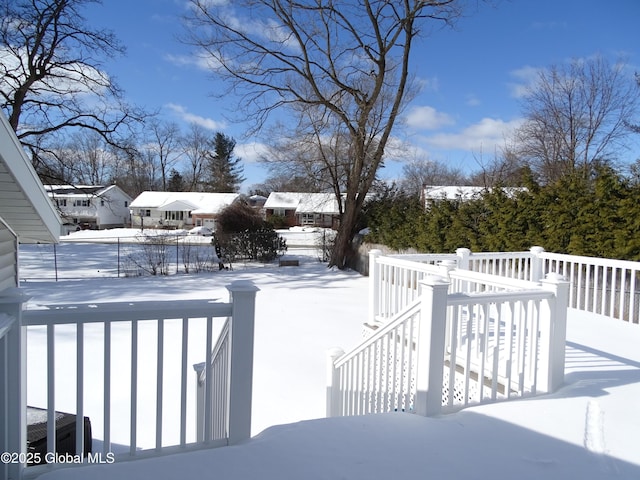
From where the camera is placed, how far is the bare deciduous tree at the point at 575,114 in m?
16.1

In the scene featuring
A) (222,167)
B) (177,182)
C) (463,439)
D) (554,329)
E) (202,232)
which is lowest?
(463,439)

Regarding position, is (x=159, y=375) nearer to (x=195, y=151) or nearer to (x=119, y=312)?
(x=119, y=312)

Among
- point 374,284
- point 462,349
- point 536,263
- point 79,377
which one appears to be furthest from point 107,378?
point 536,263

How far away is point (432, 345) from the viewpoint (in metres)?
2.81

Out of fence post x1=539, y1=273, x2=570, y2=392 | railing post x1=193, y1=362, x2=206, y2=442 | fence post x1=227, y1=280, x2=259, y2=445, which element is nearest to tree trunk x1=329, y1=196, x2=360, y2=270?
railing post x1=193, y1=362, x2=206, y2=442

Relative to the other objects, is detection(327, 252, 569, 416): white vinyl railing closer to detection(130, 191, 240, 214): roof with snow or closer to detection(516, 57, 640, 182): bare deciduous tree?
detection(516, 57, 640, 182): bare deciduous tree

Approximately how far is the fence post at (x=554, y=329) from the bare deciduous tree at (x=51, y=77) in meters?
14.9

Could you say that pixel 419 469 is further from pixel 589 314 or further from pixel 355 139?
pixel 355 139

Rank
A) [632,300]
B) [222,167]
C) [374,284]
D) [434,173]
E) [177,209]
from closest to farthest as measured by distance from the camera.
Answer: [632,300], [374,284], [434,173], [177,209], [222,167]

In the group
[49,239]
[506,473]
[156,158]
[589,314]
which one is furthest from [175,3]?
[156,158]

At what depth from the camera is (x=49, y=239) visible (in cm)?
425

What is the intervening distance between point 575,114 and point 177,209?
31975 mm

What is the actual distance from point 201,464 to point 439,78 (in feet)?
54.4

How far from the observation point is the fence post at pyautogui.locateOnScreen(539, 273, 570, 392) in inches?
124
